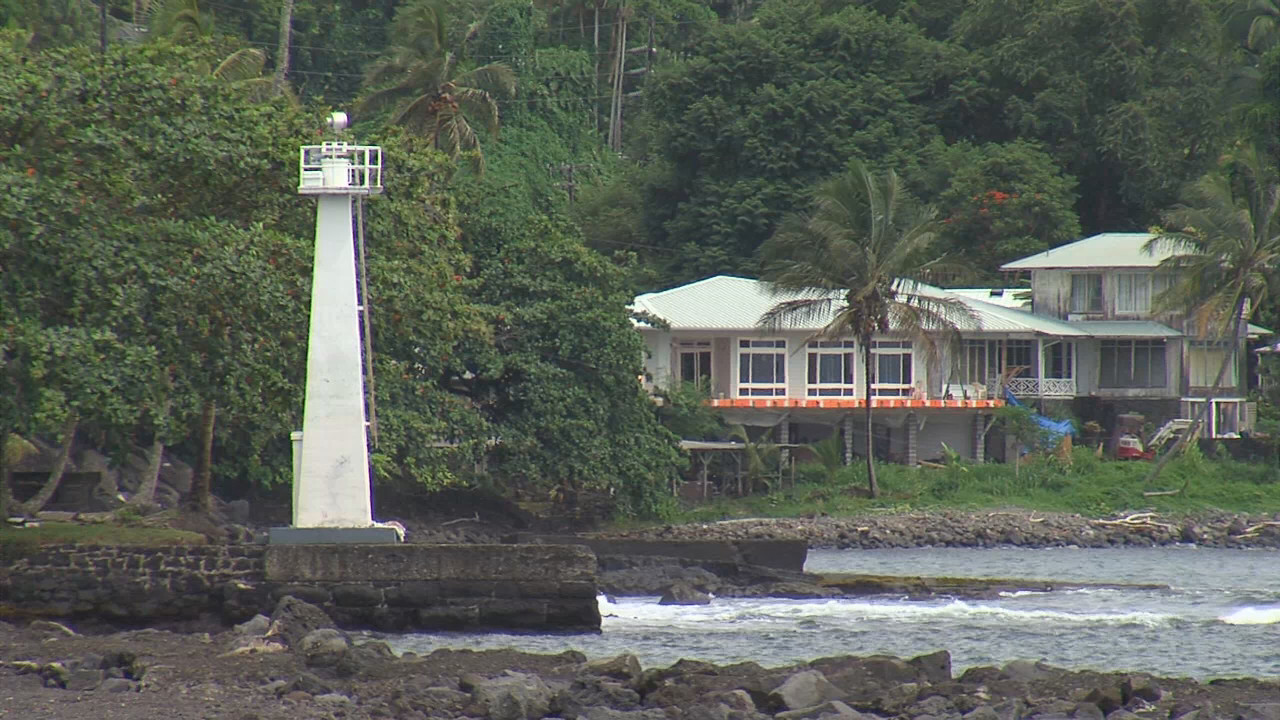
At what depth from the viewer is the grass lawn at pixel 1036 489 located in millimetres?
44219

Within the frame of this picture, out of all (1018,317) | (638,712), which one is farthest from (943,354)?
(638,712)

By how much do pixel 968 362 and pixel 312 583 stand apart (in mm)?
28972

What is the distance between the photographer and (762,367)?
157 ft

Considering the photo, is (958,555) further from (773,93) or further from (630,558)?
(773,93)

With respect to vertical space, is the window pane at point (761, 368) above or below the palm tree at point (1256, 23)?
below

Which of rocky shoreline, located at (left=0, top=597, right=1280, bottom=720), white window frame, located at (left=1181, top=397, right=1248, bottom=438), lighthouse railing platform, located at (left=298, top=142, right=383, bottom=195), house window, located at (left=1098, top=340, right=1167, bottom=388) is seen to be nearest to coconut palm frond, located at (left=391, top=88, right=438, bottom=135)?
lighthouse railing platform, located at (left=298, top=142, right=383, bottom=195)

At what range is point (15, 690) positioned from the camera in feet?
54.9

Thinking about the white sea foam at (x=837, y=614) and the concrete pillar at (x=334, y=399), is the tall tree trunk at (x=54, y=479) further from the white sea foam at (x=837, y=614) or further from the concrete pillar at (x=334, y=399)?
the white sea foam at (x=837, y=614)

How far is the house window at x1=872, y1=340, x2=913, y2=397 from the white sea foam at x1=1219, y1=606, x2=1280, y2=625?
759 inches

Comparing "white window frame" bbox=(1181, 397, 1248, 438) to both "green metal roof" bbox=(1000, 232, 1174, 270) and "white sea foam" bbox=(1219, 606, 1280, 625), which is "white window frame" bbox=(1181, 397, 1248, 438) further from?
"white sea foam" bbox=(1219, 606, 1280, 625)

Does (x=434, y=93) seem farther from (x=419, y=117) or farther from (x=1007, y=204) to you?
(x=1007, y=204)

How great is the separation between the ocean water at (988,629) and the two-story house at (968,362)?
40.5 feet

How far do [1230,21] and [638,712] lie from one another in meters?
42.6

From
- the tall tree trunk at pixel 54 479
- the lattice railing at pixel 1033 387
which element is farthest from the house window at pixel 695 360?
the tall tree trunk at pixel 54 479
